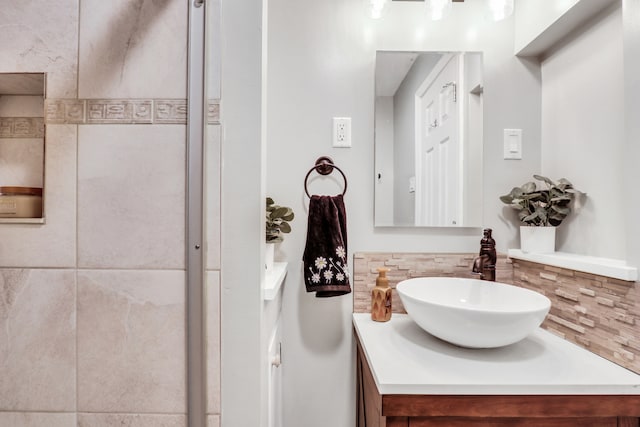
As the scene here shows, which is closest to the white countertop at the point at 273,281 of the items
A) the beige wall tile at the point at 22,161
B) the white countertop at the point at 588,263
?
the beige wall tile at the point at 22,161

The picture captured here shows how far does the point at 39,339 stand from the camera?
2.01 feet

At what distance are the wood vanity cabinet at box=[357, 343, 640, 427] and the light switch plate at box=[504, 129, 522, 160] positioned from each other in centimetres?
86

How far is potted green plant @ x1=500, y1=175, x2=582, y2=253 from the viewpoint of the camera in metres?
1.10

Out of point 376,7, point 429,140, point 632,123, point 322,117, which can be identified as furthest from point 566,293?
point 376,7

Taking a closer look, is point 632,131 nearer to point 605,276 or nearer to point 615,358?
point 605,276

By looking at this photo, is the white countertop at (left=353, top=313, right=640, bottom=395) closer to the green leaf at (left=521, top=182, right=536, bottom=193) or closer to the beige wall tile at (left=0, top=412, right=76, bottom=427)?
the green leaf at (left=521, top=182, right=536, bottom=193)

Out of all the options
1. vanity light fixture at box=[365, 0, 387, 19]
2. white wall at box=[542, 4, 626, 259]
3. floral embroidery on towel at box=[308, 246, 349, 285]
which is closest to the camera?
white wall at box=[542, 4, 626, 259]

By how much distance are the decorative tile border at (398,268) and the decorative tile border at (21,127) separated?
1.00 meters

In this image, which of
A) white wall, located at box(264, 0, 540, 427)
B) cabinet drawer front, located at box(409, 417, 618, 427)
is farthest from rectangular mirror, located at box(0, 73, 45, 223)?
cabinet drawer front, located at box(409, 417, 618, 427)

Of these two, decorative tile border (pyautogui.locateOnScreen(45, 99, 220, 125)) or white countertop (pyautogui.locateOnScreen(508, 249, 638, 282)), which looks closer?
decorative tile border (pyautogui.locateOnScreen(45, 99, 220, 125))

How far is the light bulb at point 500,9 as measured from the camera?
1.16 meters

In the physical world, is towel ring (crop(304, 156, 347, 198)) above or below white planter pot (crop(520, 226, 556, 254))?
above

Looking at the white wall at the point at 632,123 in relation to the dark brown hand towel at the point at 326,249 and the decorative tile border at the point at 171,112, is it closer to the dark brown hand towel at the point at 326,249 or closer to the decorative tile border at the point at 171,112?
the dark brown hand towel at the point at 326,249

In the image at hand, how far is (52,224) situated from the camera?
608 mm
